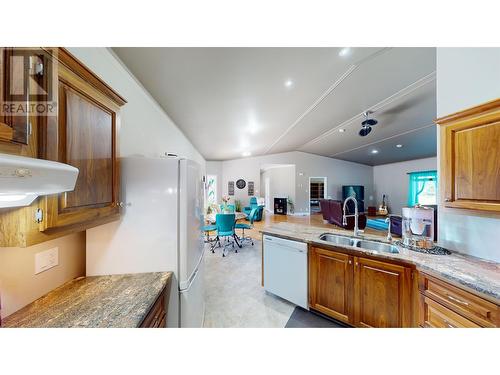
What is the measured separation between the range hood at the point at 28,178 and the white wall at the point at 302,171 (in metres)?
7.83

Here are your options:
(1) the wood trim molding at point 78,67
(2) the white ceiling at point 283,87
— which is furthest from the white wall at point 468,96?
(1) the wood trim molding at point 78,67

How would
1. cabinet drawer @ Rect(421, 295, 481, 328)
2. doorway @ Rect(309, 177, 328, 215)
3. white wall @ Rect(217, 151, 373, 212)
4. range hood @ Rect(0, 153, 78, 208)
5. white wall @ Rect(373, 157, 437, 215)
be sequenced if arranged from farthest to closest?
doorway @ Rect(309, 177, 328, 215)
white wall @ Rect(217, 151, 373, 212)
white wall @ Rect(373, 157, 437, 215)
cabinet drawer @ Rect(421, 295, 481, 328)
range hood @ Rect(0, 153, 78, 208)

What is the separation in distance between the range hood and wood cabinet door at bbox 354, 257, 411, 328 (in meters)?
2.05

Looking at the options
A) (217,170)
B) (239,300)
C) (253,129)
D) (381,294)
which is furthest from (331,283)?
(217,170)

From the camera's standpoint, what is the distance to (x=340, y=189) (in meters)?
8.94

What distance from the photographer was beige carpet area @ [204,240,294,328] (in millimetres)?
1882

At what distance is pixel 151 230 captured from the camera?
4.16 ft

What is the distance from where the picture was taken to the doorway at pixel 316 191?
8828mm

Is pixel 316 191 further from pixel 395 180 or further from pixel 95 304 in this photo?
pixel 95 304

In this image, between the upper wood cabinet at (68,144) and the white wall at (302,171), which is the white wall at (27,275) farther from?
the white wall at (302,171)

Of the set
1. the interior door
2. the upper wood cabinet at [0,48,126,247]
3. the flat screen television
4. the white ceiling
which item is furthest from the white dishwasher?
the flat screen television

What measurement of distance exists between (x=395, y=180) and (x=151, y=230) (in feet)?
35.5

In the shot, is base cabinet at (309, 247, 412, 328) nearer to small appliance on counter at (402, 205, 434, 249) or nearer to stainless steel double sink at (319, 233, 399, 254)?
stainless steel double sink at (319, 233, 399, 254)
